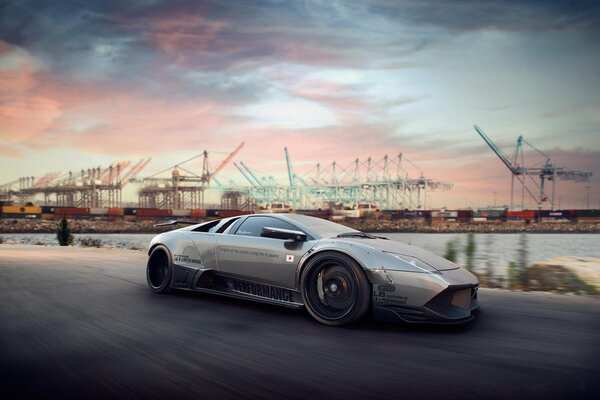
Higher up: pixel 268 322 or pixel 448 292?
pixel 448 292

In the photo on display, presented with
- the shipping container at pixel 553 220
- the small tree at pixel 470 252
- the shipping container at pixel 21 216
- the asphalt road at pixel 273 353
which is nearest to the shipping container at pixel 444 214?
the shipping container at pixel 553 220

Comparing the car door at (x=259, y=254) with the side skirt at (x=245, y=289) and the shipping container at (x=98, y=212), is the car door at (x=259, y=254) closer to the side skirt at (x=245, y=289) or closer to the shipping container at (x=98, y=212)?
the side skirt at (x=245, y=289)

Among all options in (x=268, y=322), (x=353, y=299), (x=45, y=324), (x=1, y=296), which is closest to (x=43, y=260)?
(x=1, y=296)

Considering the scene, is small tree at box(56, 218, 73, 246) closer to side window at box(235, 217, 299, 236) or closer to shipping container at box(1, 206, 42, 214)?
side window at box(235, 217, 299, 236)

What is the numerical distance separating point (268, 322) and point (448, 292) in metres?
1.80

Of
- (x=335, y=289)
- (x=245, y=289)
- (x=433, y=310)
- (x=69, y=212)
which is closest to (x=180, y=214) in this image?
(x=69, y=212)

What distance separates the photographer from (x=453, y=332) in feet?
14.1

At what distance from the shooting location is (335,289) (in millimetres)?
4531

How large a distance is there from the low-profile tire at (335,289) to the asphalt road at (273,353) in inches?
6.3

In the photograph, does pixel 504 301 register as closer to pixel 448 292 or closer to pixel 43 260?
pixel 448 292

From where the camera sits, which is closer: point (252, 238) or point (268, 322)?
point (268, 322)

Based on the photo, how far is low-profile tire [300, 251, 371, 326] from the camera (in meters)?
4.30

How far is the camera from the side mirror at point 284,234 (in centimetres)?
475

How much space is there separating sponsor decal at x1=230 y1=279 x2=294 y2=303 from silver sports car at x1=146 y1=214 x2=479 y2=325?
0.4 inches
